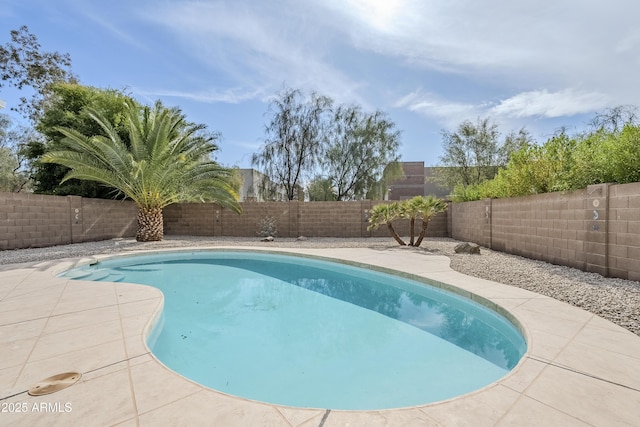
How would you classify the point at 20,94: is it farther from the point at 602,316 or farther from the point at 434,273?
the point at 602,316

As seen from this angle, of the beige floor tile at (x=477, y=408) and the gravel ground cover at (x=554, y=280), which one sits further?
the gravel ground cover at (x=554, y=280)

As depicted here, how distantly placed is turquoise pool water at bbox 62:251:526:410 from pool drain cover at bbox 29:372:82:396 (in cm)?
89

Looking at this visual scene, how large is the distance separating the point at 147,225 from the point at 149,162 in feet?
8.61

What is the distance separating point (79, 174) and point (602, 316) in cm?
1275

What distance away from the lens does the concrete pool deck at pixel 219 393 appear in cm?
176

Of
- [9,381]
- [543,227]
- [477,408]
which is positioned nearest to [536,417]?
[477,408]

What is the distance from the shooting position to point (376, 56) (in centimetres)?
1105

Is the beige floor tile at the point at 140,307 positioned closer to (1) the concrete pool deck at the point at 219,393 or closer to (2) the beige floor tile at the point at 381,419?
(1) the concrete pool deck at the point at 219,393

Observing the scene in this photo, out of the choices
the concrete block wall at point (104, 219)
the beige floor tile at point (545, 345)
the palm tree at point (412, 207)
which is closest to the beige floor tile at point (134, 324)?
the beige floor tile at point (545, 345)

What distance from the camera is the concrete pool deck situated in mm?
1761

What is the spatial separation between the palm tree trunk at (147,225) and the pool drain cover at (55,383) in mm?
10372

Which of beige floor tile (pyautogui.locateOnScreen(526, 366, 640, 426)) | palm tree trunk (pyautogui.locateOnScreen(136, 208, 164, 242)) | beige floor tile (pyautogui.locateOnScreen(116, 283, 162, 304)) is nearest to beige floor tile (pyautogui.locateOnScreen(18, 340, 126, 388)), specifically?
beige floor tile (pyautogui.locateOnScreen(116, 283, 162, 304))

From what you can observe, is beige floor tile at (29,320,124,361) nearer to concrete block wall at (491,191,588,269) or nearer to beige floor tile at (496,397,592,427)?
beige floor tile at (496,397,592,427)

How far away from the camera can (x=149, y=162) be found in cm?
1028
